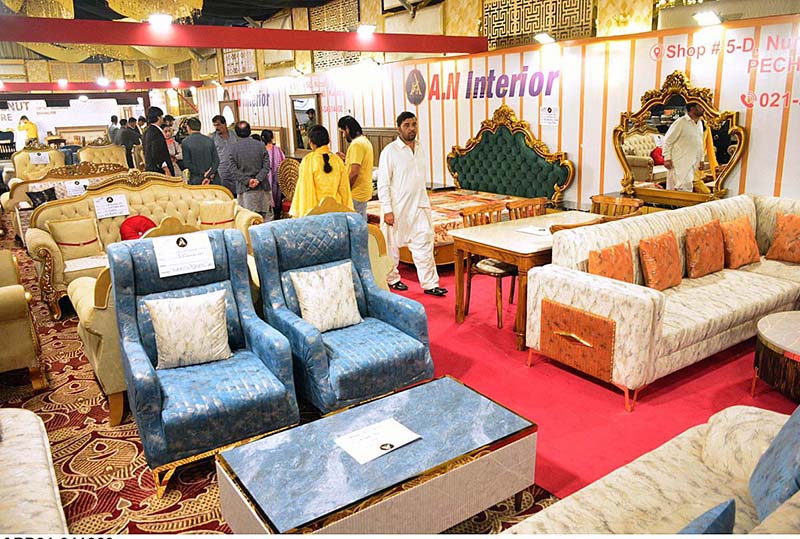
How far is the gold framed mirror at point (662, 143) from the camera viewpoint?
5.05 meters

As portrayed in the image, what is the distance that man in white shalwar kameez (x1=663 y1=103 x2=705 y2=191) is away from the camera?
5.21 metres

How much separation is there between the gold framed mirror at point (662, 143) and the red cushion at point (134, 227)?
4.28 meters

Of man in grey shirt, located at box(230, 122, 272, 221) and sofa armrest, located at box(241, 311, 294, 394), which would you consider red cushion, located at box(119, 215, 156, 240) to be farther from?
sofa armrest, located at box(241, 311, 294, 394)

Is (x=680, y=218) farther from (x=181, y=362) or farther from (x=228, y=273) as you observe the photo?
(x=181, y=362)

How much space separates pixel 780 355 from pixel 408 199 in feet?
9.74

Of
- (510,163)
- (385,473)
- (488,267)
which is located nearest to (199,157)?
(510,163)

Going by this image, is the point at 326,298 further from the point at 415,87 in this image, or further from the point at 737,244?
the point at 415,87

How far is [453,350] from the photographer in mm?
4270

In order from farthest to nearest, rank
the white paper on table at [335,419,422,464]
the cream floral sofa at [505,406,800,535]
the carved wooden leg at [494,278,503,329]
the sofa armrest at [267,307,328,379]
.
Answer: the carved wooden leg at [494,278,503,329]
the sofa armrest at [267,307,328,379]
the white paper on table at [335,419,422,464]
the cream floral sofa at [505,406,800,535]

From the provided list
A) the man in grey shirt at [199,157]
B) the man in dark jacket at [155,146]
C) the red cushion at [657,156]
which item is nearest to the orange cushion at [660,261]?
the red cushion at [657,156]

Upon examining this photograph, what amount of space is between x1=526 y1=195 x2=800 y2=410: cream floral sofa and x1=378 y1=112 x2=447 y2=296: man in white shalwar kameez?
1566mm

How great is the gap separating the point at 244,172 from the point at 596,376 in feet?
15.9

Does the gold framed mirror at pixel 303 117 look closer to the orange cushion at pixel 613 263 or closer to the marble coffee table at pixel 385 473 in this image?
the orange cushion at pixel 613 263

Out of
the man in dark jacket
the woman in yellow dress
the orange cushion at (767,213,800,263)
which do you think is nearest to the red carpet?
the orange cushion at (767,213,800,263)
